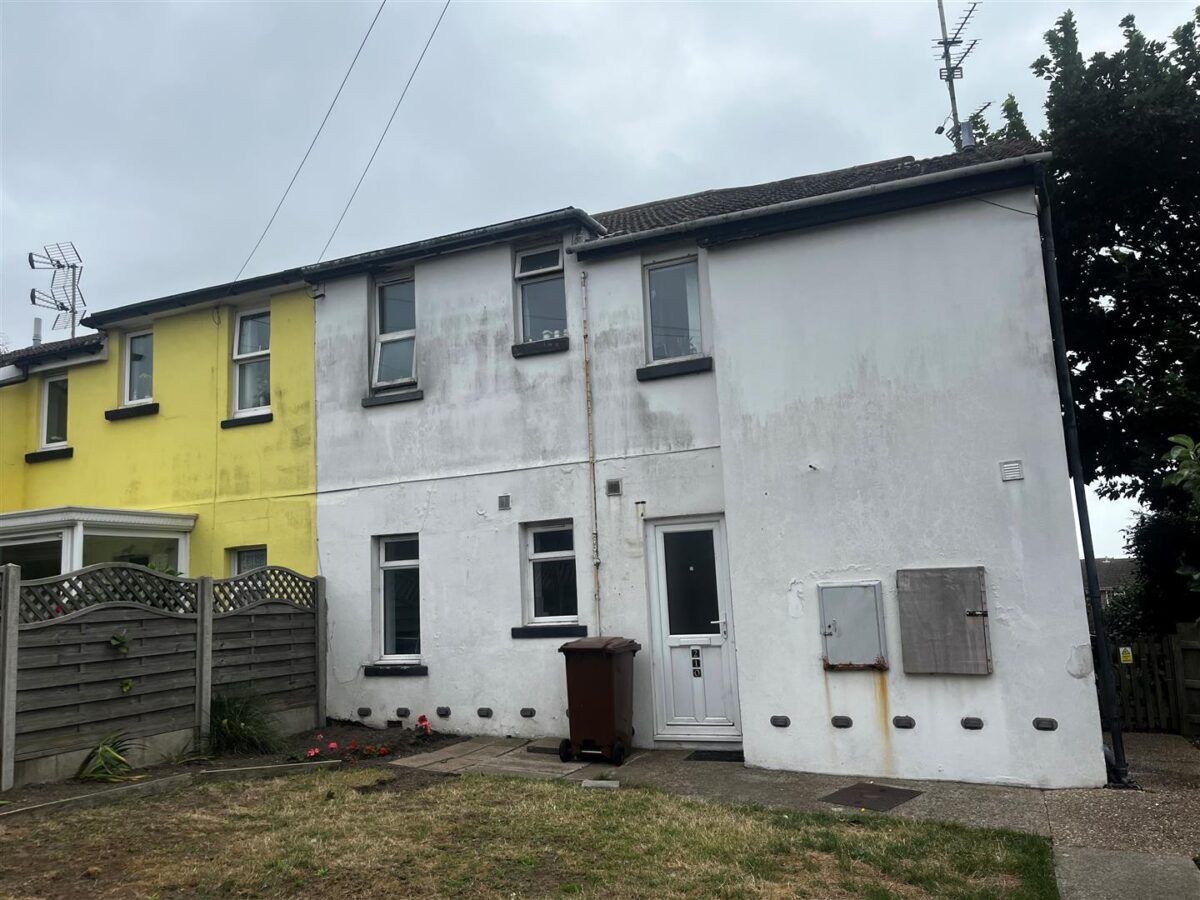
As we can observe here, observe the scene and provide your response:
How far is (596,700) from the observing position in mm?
9133

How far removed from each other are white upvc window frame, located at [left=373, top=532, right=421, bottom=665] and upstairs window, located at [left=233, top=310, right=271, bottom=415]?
112 inches

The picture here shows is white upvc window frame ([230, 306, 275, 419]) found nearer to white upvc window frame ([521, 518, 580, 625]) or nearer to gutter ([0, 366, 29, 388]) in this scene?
gutter ([0, 366, 29, 388])

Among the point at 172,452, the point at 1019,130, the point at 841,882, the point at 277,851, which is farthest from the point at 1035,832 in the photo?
the point at 1019,130

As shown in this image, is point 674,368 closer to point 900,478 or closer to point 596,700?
point 900,478

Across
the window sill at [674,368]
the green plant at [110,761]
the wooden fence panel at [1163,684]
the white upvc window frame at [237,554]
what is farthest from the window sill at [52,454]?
the wooden fence panel at [1163,684]

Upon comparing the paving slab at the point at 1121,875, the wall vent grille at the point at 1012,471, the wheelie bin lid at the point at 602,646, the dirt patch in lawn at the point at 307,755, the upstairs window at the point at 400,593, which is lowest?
the paving slab at the point at 1121,875

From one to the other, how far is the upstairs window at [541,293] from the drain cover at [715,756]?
4.96 m

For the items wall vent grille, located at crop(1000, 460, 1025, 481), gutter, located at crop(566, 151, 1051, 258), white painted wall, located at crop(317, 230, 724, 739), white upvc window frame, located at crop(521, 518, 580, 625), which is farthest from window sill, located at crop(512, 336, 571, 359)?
wall vent grille, located at crop(1000, 460, 1025, 481)

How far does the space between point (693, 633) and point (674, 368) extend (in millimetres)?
2874

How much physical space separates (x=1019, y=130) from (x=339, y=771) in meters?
14.2

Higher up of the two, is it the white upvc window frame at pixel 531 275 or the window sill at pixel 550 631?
the white upvc window frame at pixel 531 275

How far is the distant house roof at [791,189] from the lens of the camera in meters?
9.38

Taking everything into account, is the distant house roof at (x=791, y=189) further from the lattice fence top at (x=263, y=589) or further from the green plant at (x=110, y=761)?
the green plant at (x=110, y=761)

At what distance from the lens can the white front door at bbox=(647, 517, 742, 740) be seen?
9570 mm
